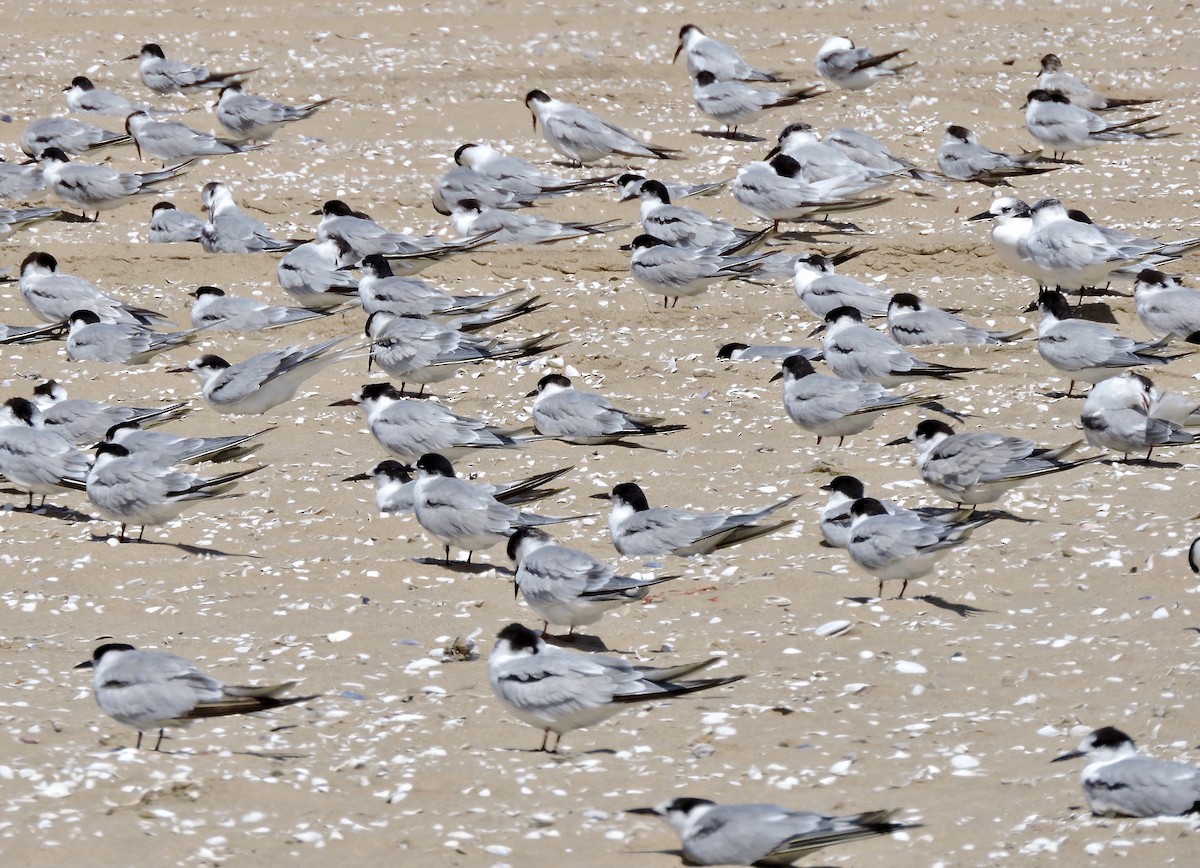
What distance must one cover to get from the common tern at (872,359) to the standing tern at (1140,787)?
4.50 meters

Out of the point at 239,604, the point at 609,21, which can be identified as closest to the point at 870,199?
the point at 609,21

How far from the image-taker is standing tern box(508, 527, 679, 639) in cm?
631

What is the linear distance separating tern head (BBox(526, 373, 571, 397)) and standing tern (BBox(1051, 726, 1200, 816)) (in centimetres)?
464

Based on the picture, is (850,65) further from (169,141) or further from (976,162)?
(169,141)

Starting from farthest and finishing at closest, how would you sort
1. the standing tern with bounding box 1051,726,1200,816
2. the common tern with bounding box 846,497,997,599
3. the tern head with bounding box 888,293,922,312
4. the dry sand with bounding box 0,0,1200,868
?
the tern head with bounding box 888,293,922,312 < the common tern with bounding box 846,497,997,599 < the dry sand with bounding box 0,0,1200,868 < the standing tern with bounding box 1051,726,1200,816

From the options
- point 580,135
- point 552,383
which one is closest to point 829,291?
point 552,383

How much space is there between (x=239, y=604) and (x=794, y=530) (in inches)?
96.4

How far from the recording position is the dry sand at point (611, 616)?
497 cm

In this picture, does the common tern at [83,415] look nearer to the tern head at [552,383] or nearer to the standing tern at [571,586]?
the tern head at [552,383]

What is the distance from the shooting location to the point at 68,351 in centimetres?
1016

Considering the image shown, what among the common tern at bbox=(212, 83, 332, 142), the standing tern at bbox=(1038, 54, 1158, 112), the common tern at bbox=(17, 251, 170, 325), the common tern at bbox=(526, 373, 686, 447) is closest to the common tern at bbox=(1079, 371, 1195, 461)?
the common tern at bbox=(526, 373, 686, 447)

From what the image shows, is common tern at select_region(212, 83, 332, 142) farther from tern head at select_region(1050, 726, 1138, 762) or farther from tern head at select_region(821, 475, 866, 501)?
tern head at select_region(1050, 726, 1138, 762)

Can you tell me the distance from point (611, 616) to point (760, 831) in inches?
95.2

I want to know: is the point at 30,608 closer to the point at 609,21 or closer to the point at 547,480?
the point at 547,480
